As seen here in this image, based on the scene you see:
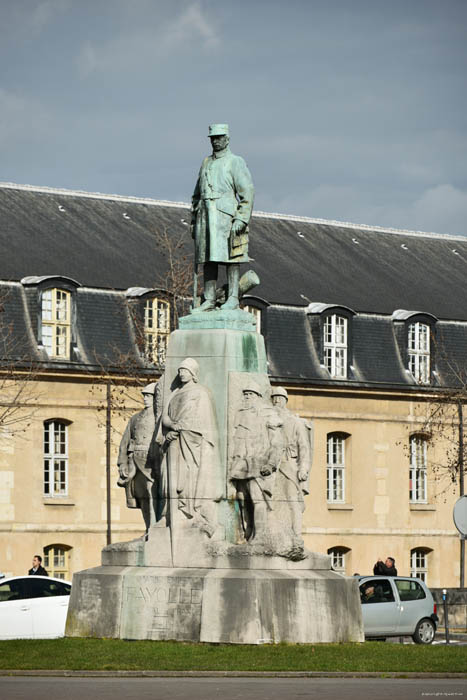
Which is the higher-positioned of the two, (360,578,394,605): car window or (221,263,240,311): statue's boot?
(221,263,240,311): statue's boot

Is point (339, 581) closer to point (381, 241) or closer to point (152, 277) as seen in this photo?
point (152, 277)

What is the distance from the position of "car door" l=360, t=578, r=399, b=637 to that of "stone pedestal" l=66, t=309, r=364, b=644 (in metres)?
10.5

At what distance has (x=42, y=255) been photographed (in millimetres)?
57031

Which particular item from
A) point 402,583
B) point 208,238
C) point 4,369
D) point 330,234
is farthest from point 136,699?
point 330,234

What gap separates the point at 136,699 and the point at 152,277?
1515 inches

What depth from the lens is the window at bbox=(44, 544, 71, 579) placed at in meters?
55.5

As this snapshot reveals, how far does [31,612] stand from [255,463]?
8.33 m

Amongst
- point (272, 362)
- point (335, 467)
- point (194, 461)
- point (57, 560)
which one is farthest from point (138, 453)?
point (335, 467)

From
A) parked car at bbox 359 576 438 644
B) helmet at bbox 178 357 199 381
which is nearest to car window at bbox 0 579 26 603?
parked car at bbox 359 576 438 644

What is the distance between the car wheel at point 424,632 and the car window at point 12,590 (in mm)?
8177

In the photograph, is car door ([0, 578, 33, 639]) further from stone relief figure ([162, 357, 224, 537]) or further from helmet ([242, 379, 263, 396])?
helmet ([242, 379, 263, 396])

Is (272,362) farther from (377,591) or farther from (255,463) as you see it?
(255,463)

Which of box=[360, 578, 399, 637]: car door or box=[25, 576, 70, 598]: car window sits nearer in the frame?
box=[25, 576, 70, 598]: car window

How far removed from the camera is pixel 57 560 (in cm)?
5588
